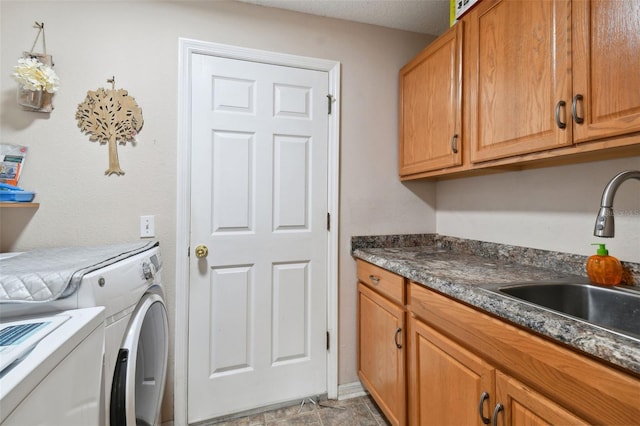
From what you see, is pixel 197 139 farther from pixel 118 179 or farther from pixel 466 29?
pixel 466 29

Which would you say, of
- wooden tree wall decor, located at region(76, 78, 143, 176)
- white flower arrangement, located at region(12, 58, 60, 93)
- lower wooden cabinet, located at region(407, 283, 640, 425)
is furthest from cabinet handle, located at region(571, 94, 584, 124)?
white flower arrangement, located at region(12, 58, 60, 93)

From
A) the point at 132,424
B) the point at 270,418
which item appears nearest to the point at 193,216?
→ the point at 132,424

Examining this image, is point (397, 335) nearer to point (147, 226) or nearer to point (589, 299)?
point (589, 299)

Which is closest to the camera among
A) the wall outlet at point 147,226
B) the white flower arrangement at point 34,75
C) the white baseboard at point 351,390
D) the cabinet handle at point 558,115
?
the cabinet handle at point 558,115

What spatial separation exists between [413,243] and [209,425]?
164cm

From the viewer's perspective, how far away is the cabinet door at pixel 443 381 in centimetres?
92

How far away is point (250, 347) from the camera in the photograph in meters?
1.66

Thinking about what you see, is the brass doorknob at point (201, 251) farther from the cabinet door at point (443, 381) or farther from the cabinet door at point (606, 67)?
the cabinet door at point (606, 67)

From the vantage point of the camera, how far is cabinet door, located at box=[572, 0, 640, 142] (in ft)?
2.65

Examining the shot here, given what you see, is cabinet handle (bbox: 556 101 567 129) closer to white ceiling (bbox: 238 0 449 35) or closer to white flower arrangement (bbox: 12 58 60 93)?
white ceiling (bbox: 238 0 449 35)

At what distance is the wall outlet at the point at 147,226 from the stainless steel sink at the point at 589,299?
159cm

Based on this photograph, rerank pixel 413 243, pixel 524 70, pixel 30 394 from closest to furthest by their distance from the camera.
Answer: pixel 30 394, pixel 524 70, pixel 413 243

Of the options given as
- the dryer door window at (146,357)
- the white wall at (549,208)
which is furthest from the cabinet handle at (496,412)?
the dryer door window at (146,357)

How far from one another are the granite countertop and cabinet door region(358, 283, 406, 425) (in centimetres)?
23
